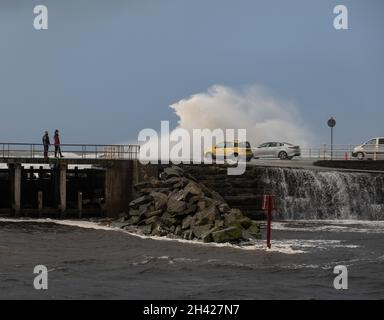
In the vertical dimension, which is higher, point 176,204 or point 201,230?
point 176,204

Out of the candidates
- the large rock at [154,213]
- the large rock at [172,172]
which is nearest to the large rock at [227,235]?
the large rock at [154,213]

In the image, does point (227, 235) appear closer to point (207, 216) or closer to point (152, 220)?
point (207, 216)

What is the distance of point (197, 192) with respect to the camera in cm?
3741

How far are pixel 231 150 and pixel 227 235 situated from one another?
23.5m

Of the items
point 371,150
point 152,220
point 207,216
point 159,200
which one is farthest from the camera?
point 371,150

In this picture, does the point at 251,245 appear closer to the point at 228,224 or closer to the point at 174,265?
the point at 228,224

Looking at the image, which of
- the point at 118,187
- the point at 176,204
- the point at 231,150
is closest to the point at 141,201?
the point at 176,204

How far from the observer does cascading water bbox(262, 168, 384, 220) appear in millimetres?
44094

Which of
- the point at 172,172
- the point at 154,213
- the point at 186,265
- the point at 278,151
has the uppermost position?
the point at 278,151

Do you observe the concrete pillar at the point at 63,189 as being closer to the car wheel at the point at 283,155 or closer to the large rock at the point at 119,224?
the large rock at the point at 119,224

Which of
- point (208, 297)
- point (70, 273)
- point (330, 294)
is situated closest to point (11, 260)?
point (70, 273)

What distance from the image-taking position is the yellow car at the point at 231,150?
179ft

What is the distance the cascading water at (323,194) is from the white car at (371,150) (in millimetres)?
10349

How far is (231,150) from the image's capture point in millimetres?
55156
